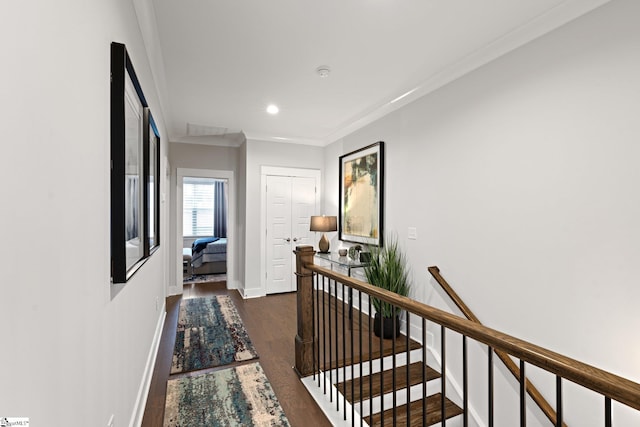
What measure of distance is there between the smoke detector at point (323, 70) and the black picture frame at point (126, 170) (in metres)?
1.50

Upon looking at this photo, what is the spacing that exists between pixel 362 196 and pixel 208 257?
13.5ft

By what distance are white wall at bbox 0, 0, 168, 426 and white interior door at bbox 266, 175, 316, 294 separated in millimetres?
3675

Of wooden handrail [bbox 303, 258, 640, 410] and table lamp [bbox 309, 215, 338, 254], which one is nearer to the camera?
wooden handrail [bbox 303, 258, 640, 410]

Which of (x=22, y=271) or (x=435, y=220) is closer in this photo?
(x=22, y=271)

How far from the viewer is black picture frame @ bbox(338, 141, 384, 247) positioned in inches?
150

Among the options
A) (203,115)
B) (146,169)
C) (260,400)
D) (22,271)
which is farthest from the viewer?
(203,115)

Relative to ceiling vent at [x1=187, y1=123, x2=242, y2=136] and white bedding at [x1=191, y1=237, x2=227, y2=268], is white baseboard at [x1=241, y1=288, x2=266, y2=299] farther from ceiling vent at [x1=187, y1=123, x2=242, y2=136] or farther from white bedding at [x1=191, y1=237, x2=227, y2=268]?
ceiling vent at [x1=187, y1=123, x2=242, y2=136]

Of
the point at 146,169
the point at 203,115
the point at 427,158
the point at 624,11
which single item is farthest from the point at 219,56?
the point at 624,11

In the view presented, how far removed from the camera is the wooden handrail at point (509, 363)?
6.70 feet

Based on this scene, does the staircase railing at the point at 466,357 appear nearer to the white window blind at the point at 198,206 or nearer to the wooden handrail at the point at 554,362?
the wooden handrail at the point at 554,362

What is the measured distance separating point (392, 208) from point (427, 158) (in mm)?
736

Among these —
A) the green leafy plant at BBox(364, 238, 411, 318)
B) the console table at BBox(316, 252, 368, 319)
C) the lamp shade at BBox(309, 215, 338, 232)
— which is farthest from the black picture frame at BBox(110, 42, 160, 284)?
the lamp shade at BBox(309, 215, 338, 232)

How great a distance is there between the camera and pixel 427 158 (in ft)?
10.3

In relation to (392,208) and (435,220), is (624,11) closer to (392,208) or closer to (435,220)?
(435,220)
